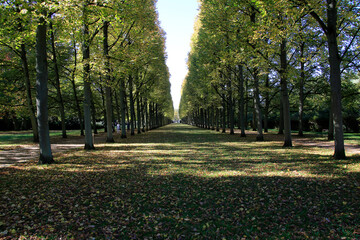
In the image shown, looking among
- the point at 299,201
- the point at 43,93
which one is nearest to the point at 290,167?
the point at 299,201

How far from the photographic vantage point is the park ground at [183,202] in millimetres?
4145

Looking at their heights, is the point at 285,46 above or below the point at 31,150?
above

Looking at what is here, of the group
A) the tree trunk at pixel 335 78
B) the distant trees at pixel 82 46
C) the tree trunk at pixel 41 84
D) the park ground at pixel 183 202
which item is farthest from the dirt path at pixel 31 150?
the tree trunk at pixel 335 78

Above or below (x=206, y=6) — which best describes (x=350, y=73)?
below

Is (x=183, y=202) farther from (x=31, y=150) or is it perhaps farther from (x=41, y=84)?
(x=31, y=150)

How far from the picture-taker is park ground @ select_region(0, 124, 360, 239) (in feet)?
13.6

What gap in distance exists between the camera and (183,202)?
5.55 metres

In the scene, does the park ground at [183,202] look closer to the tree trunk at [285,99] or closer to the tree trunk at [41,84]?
the tree trunk at [41,84]

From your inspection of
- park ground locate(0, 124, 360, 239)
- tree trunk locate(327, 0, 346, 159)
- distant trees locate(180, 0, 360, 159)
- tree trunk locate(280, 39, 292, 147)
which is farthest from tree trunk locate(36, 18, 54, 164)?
tree trunk locate(280, 39, 292, 147)

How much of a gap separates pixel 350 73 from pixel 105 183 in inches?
987

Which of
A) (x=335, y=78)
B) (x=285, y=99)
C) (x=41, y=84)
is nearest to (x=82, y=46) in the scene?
(x=41, y=84)

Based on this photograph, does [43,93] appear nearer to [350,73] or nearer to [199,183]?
[199,183]

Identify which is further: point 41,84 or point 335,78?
point 335,78

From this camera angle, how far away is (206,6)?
66.0 feet
